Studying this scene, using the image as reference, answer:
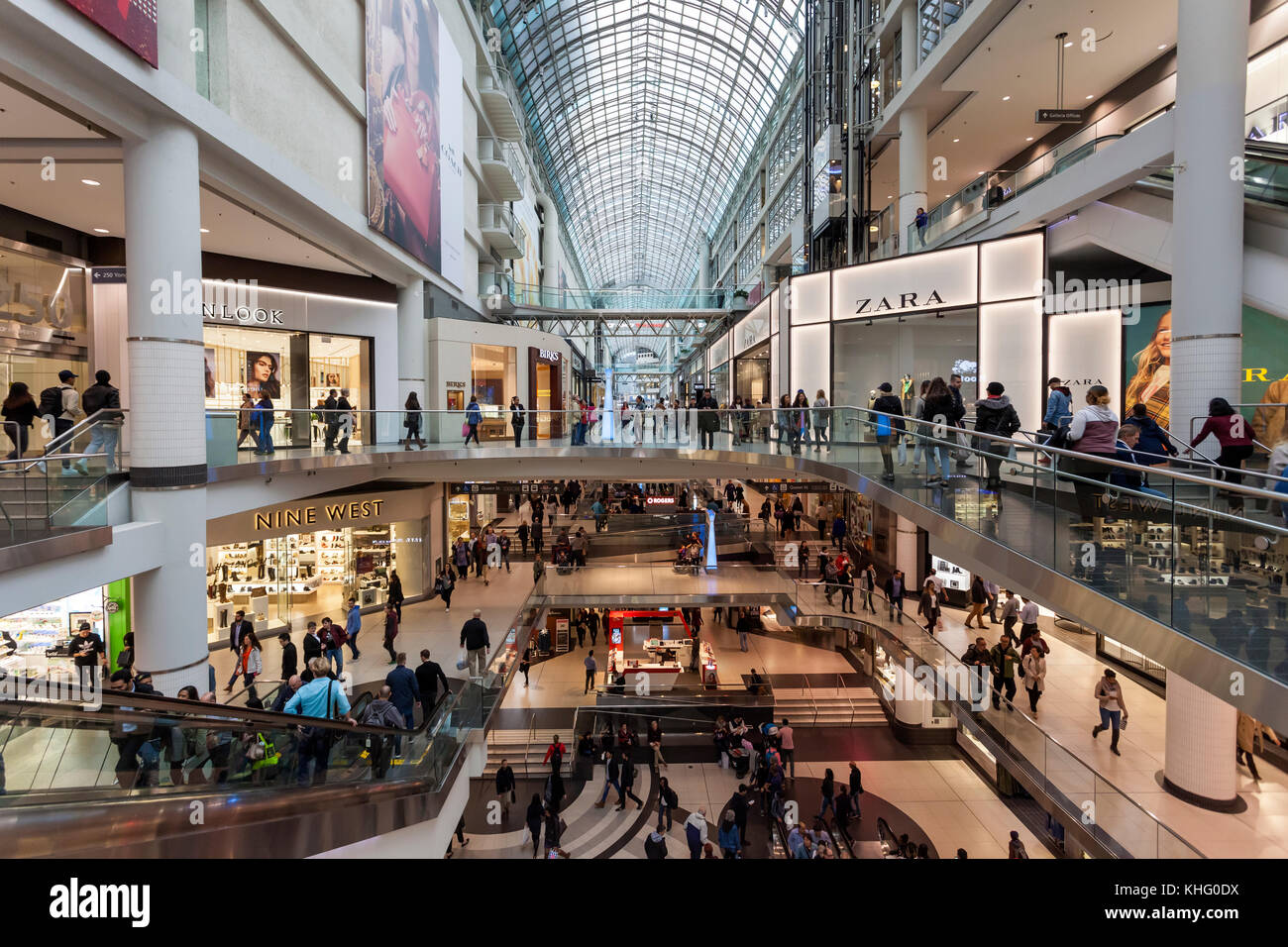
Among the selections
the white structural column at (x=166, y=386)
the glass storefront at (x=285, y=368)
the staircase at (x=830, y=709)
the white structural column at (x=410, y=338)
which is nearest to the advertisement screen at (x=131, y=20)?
the white structural column at (x=166, y=386)

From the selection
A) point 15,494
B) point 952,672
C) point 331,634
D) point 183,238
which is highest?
point 183,238

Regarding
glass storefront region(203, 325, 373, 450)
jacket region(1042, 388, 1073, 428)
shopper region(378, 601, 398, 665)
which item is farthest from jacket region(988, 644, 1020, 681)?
glass storefront region(203, 325, 373, 450)

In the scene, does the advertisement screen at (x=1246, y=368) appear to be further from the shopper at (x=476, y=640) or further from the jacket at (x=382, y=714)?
the shopper at (x=476, y=640)

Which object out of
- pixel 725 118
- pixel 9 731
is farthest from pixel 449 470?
pixel 725 118

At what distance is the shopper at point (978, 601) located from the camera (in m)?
18.3

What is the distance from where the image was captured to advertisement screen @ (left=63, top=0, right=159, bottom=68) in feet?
24.9

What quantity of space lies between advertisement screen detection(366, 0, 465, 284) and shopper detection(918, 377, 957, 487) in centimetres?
1327

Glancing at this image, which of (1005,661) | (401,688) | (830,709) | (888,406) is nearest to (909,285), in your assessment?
(888,406)

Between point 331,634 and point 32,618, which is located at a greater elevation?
point 32,618

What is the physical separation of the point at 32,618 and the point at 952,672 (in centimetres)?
1666

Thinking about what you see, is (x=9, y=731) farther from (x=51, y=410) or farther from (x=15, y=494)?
(x=51, y=410)

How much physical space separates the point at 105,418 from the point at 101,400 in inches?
13.6
